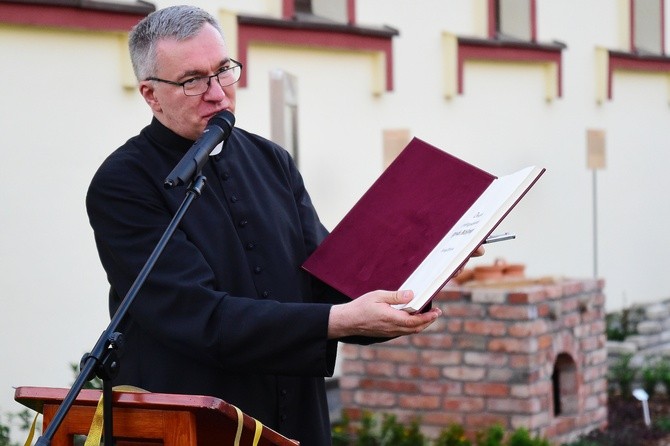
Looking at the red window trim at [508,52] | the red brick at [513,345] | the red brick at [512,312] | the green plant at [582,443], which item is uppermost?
the red window trim at [508,52]

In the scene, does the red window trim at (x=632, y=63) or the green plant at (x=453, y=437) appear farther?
the red window trim at (x=632, y=63)

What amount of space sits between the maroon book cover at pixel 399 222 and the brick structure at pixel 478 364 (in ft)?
14.4

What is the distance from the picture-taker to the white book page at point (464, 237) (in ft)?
10.4

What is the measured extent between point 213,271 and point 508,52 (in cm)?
825

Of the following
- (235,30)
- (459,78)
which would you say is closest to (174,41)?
(235,30)

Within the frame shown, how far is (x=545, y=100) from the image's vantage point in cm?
1209

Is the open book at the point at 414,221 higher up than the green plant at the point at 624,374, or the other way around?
the open book at the point at 414,221

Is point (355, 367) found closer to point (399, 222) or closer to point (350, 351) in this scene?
point (350, 351)

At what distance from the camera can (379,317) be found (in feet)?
10.4

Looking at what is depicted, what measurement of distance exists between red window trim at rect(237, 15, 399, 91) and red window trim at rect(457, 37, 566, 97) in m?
1.04

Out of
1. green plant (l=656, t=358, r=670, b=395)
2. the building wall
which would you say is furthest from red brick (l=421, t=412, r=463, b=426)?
green plant (l=656, t=358, r=670, b=395)

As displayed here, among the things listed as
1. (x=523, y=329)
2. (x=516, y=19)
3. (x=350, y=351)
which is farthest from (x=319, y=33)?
(x=516, y=19)

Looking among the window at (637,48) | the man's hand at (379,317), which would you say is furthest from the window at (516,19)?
the man's hand at (379,317)

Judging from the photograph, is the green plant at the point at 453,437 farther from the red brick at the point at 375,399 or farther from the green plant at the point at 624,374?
the green plant at the point at 624,374
